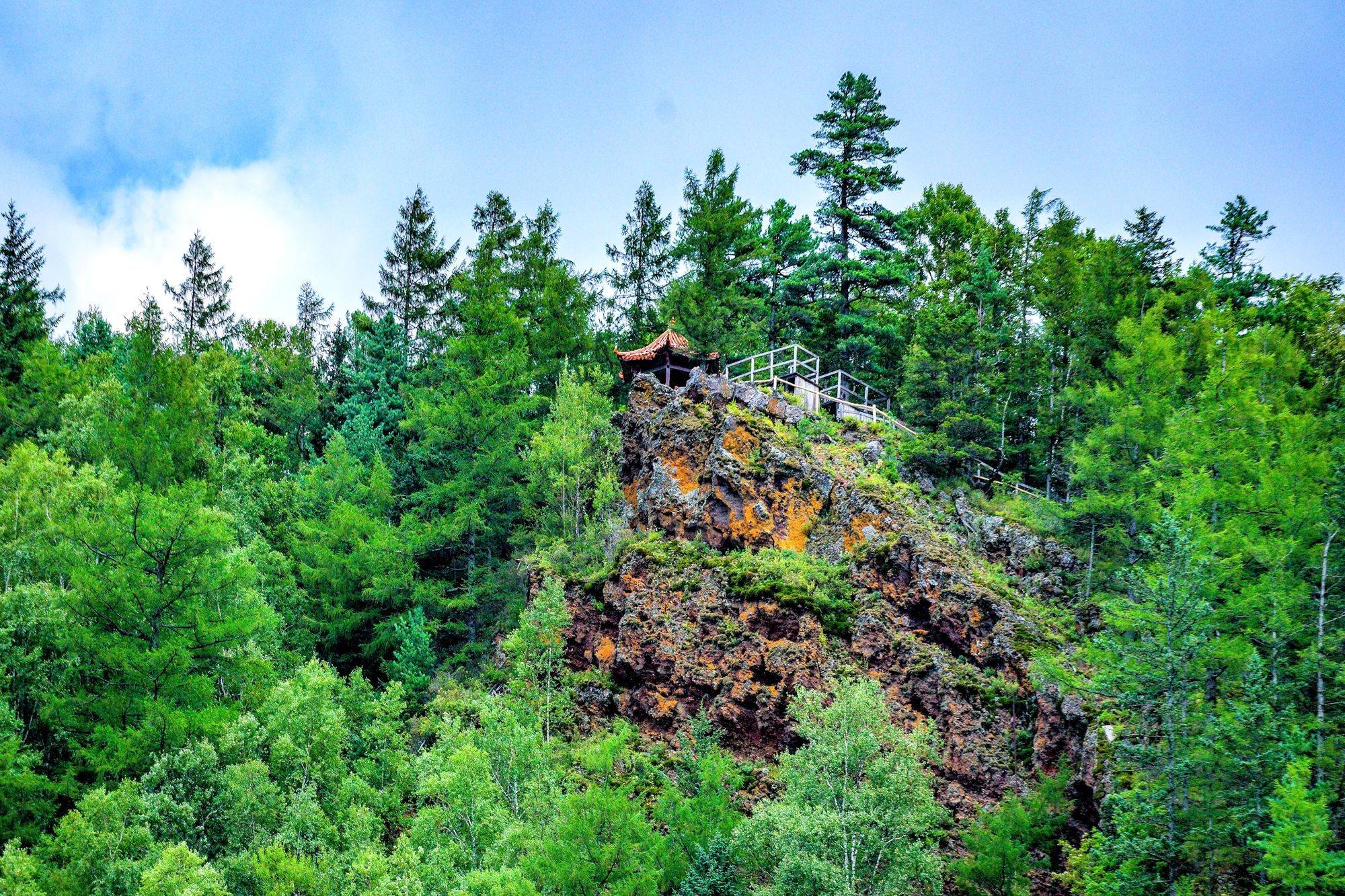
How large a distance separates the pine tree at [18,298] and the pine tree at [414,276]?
15.1 meters

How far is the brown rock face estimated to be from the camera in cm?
2022

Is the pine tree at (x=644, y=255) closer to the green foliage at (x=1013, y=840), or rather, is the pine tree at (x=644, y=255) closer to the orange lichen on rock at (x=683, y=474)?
the orange lichen on rock at (x=683, y=474)

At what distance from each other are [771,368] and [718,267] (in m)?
8.36

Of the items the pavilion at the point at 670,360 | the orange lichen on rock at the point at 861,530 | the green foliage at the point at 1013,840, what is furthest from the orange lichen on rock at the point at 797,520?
the green foliage at the point at 1013,840

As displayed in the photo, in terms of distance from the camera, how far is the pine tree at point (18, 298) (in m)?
38.1

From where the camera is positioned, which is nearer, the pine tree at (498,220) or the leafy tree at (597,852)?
the leafy tree at (597,852)

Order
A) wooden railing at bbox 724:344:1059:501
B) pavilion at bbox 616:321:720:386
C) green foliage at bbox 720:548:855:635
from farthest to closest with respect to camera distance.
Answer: pavilion at bbox 616:321:720:386 < wooden railing at bbox 724:344:1059:501 < green foliage at bbox 720:548:855:635

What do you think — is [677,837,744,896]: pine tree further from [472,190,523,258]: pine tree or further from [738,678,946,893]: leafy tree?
[472,190,523,258]: pine tree

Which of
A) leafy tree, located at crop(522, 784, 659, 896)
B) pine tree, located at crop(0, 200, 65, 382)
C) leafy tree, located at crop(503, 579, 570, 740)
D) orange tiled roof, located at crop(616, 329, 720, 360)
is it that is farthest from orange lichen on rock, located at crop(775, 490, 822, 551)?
pine tree, located at crop(0, 200, 65, 382)

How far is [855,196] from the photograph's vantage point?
42.6 metres

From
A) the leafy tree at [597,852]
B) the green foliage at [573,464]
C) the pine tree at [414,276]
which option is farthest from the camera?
the pine tree at [414,276]

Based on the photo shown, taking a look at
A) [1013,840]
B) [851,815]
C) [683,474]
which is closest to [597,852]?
Result: [851,815]

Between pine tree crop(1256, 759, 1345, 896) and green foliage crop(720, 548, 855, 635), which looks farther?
green foliage crop(720, 548, 855, 635)

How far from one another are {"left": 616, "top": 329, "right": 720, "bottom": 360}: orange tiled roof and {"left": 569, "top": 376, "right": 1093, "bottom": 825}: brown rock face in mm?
4051
